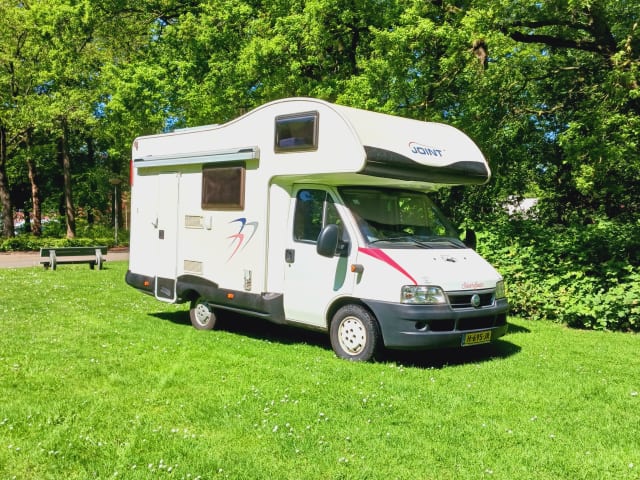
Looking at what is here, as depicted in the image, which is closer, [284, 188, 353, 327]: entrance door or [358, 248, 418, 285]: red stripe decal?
[358, 248, 418, 285]: red stripe decal

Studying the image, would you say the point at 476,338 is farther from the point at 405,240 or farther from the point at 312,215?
the point at 312,215

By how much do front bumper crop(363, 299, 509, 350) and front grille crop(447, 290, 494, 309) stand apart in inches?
2.3

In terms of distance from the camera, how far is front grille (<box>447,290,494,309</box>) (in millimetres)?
6796

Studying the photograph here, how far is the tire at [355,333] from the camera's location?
691 centimetres

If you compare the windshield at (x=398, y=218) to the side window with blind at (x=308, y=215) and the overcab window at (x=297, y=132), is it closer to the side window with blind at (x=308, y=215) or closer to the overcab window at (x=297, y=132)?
the side window with blind at (x=308, y=215)

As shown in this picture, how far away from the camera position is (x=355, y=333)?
7098mm

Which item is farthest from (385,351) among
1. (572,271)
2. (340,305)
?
(572,271)

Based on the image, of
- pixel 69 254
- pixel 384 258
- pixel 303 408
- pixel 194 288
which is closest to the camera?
pixel 303 408

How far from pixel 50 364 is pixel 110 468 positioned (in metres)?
3.12

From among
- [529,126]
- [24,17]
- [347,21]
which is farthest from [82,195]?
[529,126]

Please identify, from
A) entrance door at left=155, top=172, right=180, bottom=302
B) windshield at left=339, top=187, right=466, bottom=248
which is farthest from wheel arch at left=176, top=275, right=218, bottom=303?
windshield at left=339, top=187, right=466, bottom=248

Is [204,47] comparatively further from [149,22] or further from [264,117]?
[264,117]

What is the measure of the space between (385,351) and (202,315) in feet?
10.7

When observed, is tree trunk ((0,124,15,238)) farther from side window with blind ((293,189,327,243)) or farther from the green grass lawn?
side window with blind ((293,189,327,243))
